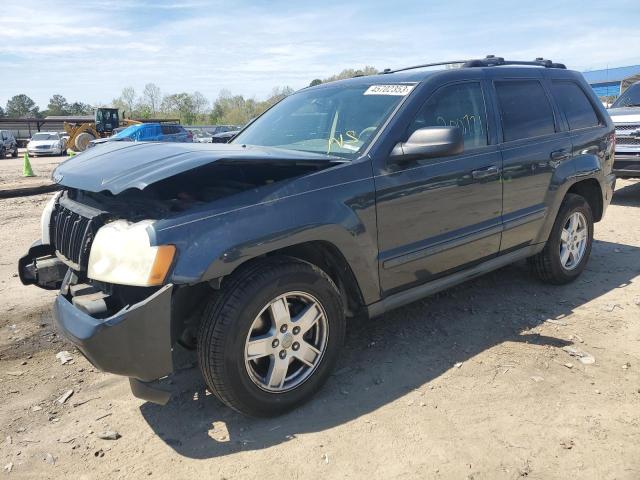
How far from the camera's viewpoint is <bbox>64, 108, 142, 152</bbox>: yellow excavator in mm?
30000

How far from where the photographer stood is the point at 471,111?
3822 millimetres

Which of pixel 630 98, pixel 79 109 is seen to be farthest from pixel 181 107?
pixel 630 98

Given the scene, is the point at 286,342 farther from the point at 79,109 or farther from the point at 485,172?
the point at 79,109

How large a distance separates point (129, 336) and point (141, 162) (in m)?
0.95

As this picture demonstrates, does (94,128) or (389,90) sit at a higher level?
(94,128)

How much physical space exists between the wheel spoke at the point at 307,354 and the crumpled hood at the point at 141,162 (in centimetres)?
103

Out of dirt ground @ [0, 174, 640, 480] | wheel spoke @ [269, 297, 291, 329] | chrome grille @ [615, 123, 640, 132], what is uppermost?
chrome grille @ [615, 123, 640, 132]

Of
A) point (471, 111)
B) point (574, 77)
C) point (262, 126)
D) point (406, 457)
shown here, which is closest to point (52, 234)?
point (262, 126)

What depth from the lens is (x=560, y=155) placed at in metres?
4.39

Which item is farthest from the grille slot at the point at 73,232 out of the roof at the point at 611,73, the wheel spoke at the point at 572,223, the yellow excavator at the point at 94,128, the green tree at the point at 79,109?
the green tree at the point at 79,109

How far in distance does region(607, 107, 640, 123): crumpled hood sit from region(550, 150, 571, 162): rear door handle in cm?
546

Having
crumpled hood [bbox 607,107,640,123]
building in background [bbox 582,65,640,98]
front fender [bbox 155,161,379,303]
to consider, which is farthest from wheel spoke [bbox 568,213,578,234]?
building in background [bbox 582,65,640,98]

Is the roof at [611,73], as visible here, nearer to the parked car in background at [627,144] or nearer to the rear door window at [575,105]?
the parked car in background at [627,144]

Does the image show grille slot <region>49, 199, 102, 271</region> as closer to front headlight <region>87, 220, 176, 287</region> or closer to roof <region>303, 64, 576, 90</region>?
front headlight <region>87, 220, 176, 287</region>
